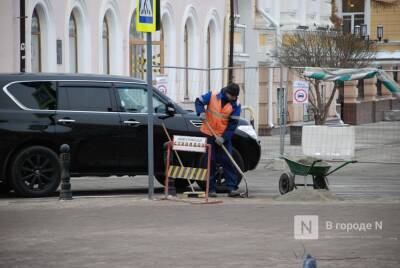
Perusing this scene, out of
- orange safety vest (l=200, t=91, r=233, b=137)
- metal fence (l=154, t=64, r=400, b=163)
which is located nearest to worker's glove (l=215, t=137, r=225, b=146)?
orange safety vest (l=200, t=91, r=233, b=137)

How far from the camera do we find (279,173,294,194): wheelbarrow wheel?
17006 mm

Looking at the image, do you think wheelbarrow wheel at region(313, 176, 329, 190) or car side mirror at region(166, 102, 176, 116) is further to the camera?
car side mirror at region(166, 102, 176, 116)

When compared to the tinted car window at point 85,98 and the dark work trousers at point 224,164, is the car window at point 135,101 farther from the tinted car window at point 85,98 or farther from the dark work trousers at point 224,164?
the dark work trousers at point 224,164

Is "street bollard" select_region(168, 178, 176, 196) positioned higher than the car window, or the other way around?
the car window

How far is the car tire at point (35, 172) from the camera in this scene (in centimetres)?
1648

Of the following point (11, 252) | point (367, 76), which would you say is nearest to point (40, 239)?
point (11, 252)

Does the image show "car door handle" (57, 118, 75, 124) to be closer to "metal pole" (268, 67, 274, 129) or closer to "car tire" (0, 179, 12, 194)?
"car tire" (0, 179, 12, 194)

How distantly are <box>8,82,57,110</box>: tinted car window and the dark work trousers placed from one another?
2.37m

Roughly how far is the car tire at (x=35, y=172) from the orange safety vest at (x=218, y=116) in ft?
7.29

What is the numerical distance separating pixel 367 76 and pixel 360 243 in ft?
43.8

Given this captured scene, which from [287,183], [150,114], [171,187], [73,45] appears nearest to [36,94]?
[150,114]

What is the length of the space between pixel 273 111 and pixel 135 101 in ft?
85.9

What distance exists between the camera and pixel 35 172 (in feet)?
54.6

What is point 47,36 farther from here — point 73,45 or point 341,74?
point 341,74
